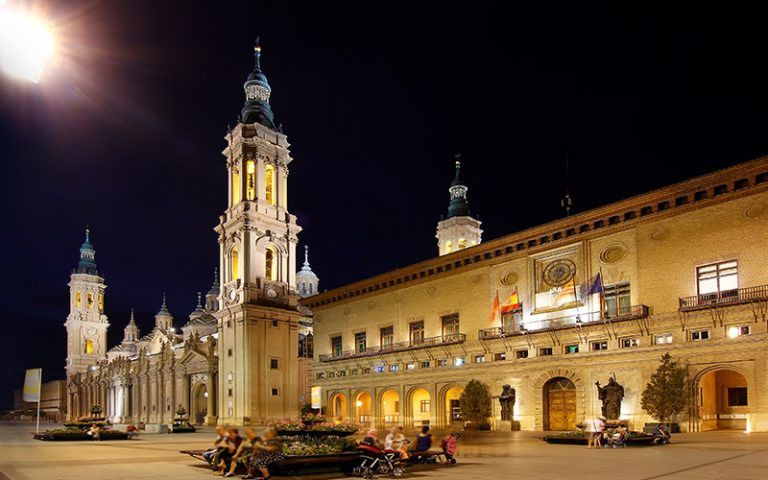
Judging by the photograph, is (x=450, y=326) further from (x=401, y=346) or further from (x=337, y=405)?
(x=337, y=405)

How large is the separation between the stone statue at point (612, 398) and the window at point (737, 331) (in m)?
6.76

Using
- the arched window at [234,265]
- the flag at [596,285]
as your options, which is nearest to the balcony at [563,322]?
the flag at [596,285]

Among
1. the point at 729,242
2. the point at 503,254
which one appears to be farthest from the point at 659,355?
the point at 503,254

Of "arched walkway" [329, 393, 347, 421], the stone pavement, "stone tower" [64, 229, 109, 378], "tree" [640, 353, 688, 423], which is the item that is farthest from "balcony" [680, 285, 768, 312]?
"stone tower" [64, 229, 109, 378]

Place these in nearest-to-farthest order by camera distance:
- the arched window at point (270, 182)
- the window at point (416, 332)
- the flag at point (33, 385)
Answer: the flag at point (33, 385)
the window at point (416, 332)
the arched window at point (270, 182)

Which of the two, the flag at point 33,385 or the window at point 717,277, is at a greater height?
the window at point 717,277

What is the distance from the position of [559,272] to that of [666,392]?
36.5ft

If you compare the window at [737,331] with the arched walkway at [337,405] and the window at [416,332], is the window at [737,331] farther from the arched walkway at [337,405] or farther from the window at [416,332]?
the arched walkway at [337,405]

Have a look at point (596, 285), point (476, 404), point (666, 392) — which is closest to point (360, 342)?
→ point (476, 404)

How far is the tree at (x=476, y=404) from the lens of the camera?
44688 mm

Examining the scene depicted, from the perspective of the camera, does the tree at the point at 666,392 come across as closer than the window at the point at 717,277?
Yes

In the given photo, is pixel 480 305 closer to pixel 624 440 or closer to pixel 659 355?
pixel 659 355

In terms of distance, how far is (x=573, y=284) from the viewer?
4244 centimetres

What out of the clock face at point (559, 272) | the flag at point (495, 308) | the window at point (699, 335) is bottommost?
the window at point (699, 335)
